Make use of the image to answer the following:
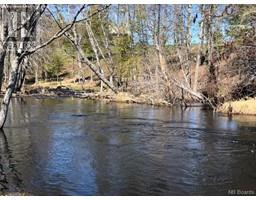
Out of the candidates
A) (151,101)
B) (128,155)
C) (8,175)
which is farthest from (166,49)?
(8,175)

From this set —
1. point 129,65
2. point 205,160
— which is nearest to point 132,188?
point 205,160

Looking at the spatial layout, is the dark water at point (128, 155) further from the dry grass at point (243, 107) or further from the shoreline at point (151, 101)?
the shoreline at point (151, 101)

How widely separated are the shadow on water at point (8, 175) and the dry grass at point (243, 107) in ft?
53.4

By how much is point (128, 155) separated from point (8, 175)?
13.9 ft

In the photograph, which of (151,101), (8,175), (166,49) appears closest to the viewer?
(8,175)

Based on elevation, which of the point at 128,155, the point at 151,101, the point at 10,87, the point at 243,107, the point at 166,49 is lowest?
the point at 128,155

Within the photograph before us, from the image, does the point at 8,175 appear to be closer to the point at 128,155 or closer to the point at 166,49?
the point at 128,155

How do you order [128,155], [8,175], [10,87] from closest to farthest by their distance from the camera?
[8,175] < [128,155] < [10,87]

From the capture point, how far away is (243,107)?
2852 cm

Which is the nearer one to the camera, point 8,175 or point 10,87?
point 8,175

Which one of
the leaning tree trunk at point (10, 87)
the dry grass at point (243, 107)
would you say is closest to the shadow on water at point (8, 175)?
the leaning tree trunk at point (10, 87)

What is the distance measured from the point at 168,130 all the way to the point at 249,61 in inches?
439

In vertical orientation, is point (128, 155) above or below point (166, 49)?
below

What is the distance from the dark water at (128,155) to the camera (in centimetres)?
1188
